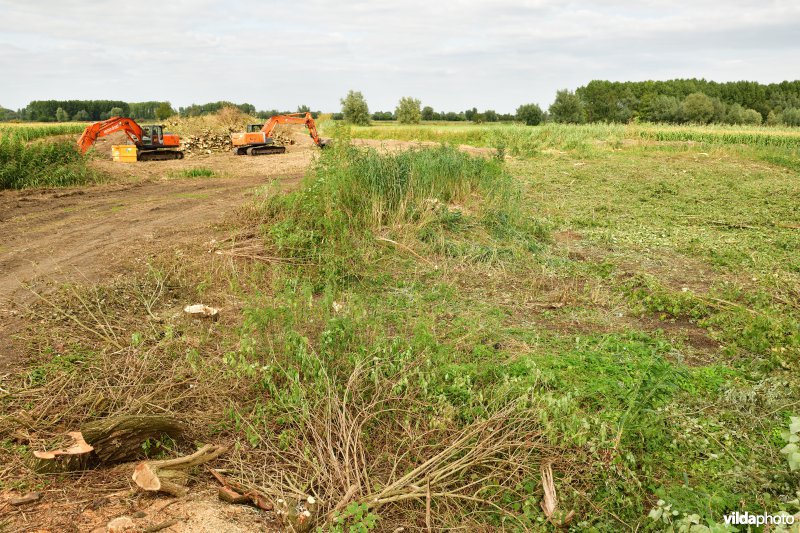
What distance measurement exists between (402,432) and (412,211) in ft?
16.8

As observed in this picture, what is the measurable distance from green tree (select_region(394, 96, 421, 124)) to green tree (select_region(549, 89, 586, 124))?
1056 cm

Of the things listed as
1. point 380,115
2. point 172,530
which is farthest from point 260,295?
point 380,115

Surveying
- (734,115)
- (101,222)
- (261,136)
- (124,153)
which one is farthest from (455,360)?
(734,115)

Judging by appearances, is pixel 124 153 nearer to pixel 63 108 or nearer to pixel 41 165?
pixel 41 165

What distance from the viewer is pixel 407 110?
4431 centimetres

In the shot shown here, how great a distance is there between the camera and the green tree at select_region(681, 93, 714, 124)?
44250 mm

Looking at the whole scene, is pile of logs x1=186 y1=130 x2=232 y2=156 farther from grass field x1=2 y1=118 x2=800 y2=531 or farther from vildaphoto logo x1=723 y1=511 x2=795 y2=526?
vildaphoto logo x1=723 y1=511 x2=795 y2=526

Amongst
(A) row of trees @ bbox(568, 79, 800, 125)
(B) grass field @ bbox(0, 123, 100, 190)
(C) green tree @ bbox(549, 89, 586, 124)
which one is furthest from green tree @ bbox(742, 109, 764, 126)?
(B) grass field @ bbox(0, 123, 100, 190)

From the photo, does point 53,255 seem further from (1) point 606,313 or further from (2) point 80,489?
(1) point 606,313

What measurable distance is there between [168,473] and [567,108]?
45.6 metres

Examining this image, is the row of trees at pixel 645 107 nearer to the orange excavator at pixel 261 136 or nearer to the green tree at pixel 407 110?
the green tree at pixel 407 110

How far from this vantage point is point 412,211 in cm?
886

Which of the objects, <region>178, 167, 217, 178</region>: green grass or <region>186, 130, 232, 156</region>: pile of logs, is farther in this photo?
<region>186, 130, 232, 156</region>: pile of logs

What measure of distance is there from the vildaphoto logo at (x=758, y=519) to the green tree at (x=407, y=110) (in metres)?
43.0
